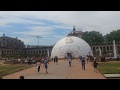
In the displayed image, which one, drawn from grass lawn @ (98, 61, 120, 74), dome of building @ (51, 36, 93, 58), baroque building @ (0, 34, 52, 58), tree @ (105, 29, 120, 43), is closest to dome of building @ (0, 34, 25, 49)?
baroque building @ (0, 34, 52, 58)

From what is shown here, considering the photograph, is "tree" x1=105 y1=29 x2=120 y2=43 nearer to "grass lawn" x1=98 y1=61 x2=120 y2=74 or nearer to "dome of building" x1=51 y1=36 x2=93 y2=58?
"dome of building" x1=51 y1=36 x2=93 y2=58

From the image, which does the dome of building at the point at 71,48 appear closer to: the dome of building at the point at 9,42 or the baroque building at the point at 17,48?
the baroque building at the point at 17,48

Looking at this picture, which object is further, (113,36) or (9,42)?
(9,42)

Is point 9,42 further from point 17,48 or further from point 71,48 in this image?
point 71,48

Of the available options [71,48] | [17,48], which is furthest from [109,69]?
[17,48]

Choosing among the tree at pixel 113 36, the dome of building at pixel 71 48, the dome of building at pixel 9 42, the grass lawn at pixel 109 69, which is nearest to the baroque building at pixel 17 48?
the dome of building at pixel 9 42

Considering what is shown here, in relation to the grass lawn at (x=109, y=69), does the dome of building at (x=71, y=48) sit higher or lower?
higher
